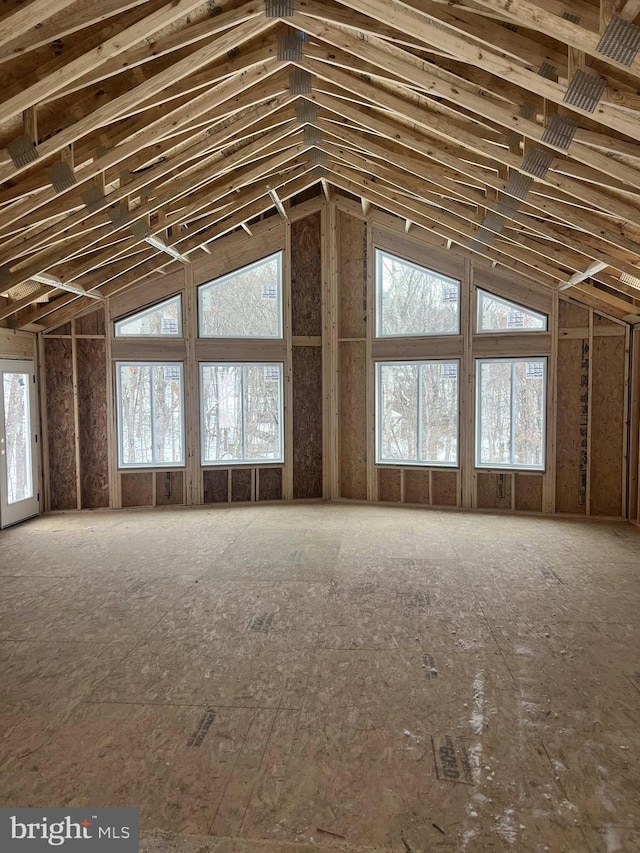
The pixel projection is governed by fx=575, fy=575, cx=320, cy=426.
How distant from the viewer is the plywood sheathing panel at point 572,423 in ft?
29.1

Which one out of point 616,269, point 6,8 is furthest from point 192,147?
point 616,269

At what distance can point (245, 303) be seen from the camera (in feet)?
32.9

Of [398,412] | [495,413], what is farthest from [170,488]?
[495,413]

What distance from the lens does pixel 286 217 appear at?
31.9ft

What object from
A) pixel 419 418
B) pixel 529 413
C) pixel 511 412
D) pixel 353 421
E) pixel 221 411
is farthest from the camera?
pixel 353 421

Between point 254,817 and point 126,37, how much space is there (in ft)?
15.7

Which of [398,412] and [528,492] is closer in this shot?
[528,492]

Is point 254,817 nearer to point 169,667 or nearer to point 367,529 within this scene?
point 169,667

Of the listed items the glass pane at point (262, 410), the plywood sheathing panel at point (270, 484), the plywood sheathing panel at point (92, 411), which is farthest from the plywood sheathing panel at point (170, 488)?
the plywood sheathing panel at point (270, 484)

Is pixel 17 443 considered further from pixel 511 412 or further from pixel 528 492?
pixel 528 492

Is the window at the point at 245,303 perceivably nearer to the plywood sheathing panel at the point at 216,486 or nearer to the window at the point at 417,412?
the window at the point at 417,412

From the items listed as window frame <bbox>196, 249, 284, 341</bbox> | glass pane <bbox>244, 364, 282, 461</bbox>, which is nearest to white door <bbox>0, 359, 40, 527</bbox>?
window frame <bbox>196, 249, 284, 341</bbox>

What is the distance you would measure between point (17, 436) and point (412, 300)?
673cm

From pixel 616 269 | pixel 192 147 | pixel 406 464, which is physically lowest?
pixel 406 464
